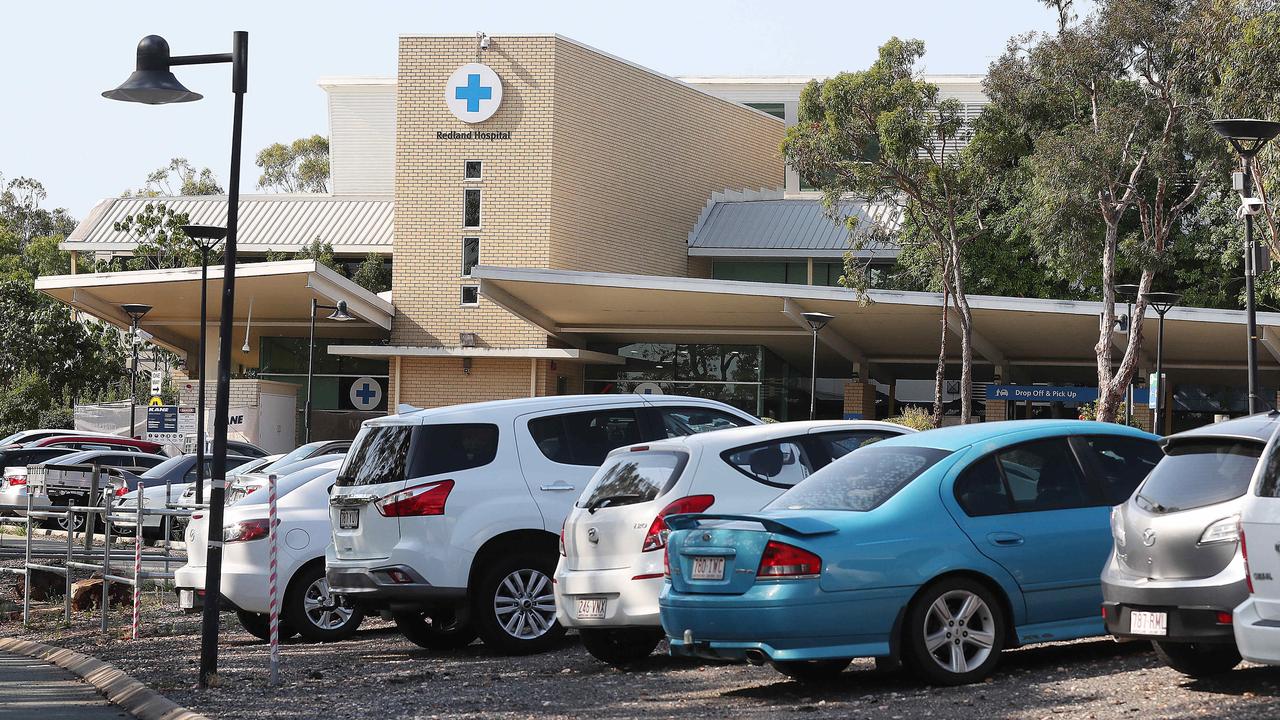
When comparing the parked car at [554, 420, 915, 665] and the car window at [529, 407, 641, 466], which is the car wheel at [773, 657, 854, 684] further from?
the car window at [529, 407, 641, 466]

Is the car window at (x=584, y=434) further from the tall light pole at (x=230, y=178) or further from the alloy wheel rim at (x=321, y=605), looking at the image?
the alloy wheel rim at (x=321, y=605)

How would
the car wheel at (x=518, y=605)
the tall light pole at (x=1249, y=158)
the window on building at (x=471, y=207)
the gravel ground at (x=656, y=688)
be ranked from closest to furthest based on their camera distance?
the gravel ground at (x=656, y=688)
the car wheel at (x=518, y=605)
the tall light pole at (x=1249, y=158)
the window on building at (x=471, y=207)

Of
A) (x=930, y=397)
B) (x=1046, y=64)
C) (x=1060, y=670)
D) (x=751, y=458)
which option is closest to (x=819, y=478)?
(x=751, y=458)

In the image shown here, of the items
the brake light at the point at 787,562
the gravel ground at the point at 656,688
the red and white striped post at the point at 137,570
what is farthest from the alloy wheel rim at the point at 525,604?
the red and white striped post at the point at 137,570

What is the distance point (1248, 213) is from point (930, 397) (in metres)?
26.5

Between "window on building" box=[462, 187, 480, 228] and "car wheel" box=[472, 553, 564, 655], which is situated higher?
"window on building" box=[462, 187, 480, 228]

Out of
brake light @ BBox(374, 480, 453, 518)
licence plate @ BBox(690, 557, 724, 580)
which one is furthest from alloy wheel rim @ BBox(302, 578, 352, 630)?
licence plate @ BBox(690, 557, 724, 580)

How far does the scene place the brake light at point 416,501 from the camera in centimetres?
1101

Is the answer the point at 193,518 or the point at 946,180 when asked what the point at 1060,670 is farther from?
the point at 946,180

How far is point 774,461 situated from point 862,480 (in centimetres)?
128

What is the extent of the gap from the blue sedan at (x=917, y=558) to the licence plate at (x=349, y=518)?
11.2 ft

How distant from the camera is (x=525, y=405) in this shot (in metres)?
11.6

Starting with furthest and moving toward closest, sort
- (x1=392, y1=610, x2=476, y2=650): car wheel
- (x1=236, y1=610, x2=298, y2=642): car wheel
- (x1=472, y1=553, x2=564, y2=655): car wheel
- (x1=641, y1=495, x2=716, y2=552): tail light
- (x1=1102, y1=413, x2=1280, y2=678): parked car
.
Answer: (x1=236, y1=610, x2=298, y2=642): car wheel < (x1=392, y1=610, x2=476, y2=650): car wheel < (x1=472, y1=553, x2=564, y2=655): car wheel < (x1=641, y1=495, x2=716, y2=552): tail light < (x1=1102, y1=413, x2=1280, y2=678): parked car

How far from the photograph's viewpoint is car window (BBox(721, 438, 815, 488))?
990 cm
